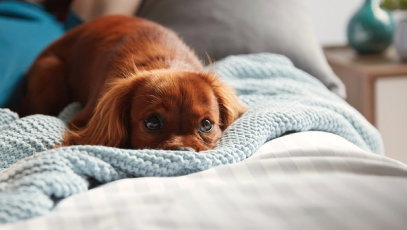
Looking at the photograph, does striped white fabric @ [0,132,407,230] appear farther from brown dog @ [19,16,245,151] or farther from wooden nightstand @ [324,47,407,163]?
wooden nightstand @ [324,47,407,163]

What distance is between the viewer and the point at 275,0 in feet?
7.77

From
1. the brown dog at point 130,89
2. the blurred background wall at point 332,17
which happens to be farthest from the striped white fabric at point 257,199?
the blurred background wall at point 332,17

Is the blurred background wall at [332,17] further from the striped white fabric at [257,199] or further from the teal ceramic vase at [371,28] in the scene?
the striped white fabric at [257,199]

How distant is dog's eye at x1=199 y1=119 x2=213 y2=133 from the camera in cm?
146

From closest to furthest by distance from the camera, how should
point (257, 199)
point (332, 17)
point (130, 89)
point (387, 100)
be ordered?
point (257, 199)
point (130, 89)
point (387, 100)
point (332, 17)

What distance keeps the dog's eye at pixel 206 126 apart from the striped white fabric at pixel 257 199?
37cm

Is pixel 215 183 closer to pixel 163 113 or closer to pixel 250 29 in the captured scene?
pixel 163 113

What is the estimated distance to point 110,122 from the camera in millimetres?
1489

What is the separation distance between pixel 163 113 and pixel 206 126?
0.40 feet

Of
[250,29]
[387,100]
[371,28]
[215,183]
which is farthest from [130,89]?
[371,28]

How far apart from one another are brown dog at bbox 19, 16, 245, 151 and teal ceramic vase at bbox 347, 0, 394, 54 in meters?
1.29

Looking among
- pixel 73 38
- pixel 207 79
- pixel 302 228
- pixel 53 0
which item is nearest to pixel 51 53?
pixel 73 38

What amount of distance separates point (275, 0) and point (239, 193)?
1.55 meters

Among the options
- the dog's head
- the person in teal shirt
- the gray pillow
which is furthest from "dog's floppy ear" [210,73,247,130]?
the person in teal shirt
